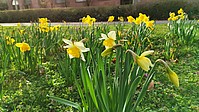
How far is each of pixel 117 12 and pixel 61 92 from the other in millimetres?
9776

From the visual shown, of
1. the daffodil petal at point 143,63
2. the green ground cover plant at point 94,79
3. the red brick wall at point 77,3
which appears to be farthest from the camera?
the red brick wall at point 77,3

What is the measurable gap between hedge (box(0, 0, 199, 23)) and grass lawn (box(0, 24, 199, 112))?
26.6 ft

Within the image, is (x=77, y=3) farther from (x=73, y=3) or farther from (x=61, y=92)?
(x=61, y=92)

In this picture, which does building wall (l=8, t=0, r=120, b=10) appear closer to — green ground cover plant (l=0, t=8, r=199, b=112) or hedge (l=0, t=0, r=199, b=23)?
hedge (l=0, t=0, r=199, b=23)

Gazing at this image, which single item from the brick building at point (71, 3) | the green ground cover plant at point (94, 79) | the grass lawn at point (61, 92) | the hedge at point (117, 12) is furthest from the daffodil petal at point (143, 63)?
the brick building at point (71, 3)

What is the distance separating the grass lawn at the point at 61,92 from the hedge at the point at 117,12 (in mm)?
8117

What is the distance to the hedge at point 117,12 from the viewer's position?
1042cm

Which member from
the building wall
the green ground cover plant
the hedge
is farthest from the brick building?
the green ground cover plant

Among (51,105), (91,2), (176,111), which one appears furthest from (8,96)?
(91,2)

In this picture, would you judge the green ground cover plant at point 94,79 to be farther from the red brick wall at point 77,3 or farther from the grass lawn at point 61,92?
the red brick wall at point 77,3

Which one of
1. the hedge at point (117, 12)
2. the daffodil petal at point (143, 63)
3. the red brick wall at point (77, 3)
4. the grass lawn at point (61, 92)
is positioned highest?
the red brick wall at point (77, 3)

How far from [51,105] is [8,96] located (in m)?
0.46

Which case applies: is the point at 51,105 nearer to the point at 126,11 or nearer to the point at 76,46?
the point at 76,46

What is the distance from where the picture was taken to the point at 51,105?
185 cm
